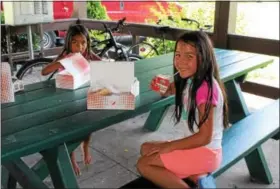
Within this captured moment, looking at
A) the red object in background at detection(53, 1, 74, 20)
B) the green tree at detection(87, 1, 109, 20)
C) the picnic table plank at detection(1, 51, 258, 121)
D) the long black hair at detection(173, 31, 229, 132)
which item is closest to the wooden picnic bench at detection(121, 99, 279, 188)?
the long black hair at detection(173, 31, 229, 132)

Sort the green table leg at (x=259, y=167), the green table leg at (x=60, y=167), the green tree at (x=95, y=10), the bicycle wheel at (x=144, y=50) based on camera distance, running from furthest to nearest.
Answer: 1. the green tree at (x=95, y=10)
2. the bicycle wheel at (x=144, y=50)
3. the green table leg at (x=259, y=167)
4. the green table leg at (x=60, y=167)

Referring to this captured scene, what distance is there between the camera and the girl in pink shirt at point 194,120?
1.55 meters

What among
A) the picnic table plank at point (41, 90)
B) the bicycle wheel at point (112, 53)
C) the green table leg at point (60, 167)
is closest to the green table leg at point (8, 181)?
the picnic table plank at point (41, 90)

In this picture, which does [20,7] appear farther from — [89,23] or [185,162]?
[185,162]

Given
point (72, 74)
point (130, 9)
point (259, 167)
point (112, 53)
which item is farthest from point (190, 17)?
point (72, 74)

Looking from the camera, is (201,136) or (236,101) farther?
(236,101)

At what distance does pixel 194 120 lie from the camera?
5.30 feet

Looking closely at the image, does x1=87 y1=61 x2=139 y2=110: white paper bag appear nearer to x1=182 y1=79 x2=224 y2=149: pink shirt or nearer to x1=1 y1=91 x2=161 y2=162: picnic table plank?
x1=1 y1=91 x2=161 y2=162: picnic table plank

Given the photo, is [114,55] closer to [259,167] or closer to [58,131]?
[259,167]

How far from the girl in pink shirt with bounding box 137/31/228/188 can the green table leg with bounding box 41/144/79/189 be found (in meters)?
0.35

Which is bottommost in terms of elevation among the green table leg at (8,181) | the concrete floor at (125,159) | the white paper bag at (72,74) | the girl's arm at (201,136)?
the concrete floor at (125,159)

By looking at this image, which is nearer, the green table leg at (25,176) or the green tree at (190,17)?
the green table leg at (25,176)

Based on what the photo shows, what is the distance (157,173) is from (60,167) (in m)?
0.45

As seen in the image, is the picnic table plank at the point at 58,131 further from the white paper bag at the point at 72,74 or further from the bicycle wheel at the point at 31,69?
the bicycle wheel at the point at 31,69
